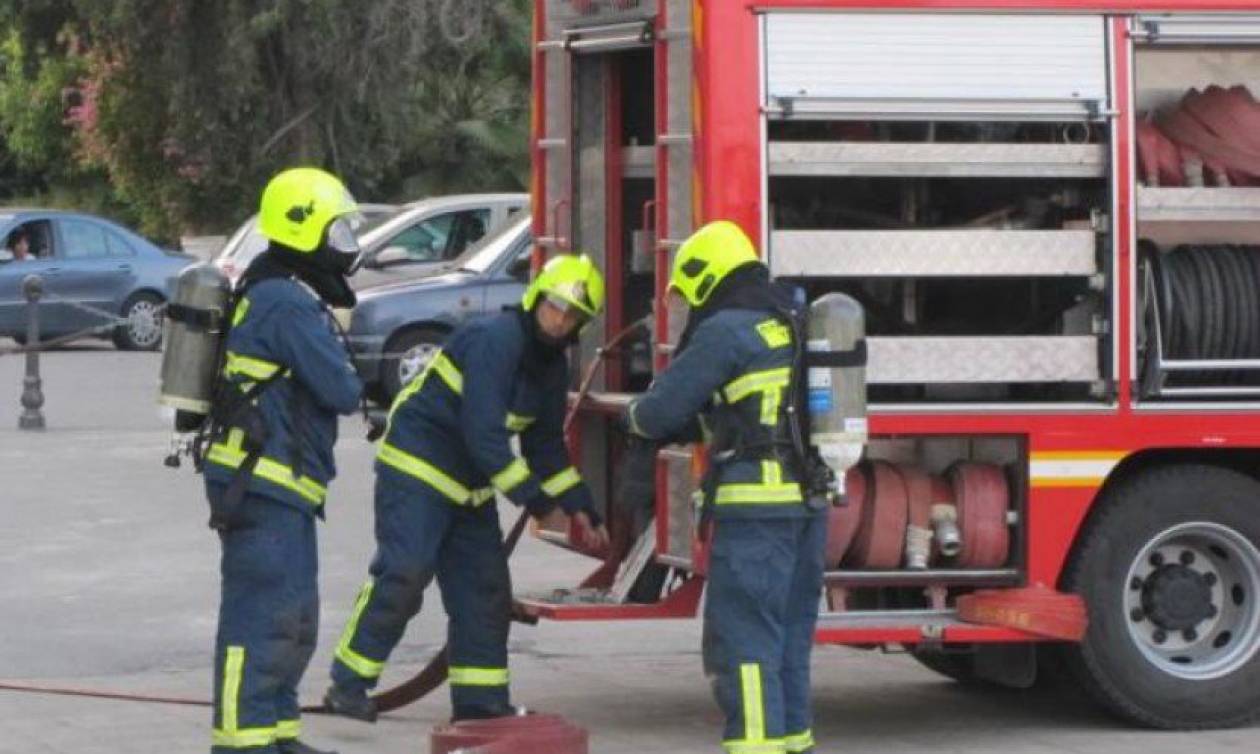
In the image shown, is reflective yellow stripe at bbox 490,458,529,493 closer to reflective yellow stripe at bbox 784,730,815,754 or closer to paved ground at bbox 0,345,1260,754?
paved ground at bbox 0,345,1260,754

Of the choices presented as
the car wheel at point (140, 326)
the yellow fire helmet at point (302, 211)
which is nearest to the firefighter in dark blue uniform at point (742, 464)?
the yellow fire helmet at point (302, 211)

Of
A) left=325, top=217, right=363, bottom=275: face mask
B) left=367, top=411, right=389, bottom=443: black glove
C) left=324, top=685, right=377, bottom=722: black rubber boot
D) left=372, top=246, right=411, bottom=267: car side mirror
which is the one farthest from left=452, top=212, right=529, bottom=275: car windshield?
left=325, top=217, right=363, bottom=275: face mask

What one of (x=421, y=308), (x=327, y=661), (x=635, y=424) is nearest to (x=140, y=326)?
(x=421, y=308)

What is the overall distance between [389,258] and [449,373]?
1235 centimetres

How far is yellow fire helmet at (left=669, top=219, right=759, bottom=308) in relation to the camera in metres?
8.32

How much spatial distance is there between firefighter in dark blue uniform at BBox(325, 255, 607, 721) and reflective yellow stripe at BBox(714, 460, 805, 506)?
3.11 ft

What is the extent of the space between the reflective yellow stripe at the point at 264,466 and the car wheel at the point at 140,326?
1950 cm

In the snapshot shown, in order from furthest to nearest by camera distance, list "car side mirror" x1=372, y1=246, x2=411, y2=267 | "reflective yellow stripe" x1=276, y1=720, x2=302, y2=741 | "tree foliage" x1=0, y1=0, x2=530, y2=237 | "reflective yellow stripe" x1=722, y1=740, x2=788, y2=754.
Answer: "tree foliage" x1=0, y1=0, x2=530, y2=237
"car side mirror" x1=372, y1=246, x2=411, y2=267
"reflective yellow stripe" x1=276, y1=720, x2=302, y2=741
"reflective yellow stripe" x1=722, y1=740, x2=788, y2=754

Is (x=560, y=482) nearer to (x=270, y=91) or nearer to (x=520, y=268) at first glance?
(x=520, y=268)

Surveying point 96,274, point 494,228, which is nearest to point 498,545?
point 494,228

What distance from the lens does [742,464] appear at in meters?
8.23

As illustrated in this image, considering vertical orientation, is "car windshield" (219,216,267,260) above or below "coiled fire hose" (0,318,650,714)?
above

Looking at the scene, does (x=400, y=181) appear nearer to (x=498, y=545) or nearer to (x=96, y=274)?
(x=96, y=274)

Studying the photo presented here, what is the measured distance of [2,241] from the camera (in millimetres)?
27625
